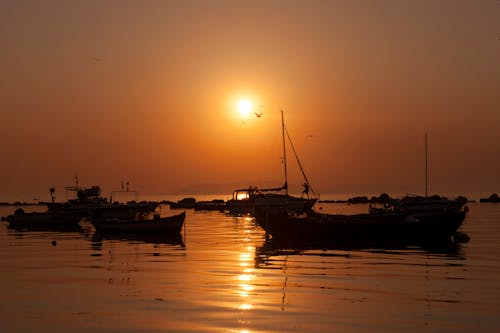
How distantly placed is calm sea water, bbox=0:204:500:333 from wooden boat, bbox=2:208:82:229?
36.8 metres

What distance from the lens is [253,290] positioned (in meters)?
23.1

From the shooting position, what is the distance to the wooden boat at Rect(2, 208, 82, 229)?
75.8 m

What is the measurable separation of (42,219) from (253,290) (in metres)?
60.6

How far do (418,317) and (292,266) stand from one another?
13621mm

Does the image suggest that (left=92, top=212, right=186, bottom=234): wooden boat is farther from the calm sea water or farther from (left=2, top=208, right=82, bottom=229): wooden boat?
(left=2, top=208, right=82, bottom=229): wooden boat

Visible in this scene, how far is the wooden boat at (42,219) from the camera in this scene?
75.8 m

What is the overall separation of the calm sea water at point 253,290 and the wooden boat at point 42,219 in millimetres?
36761

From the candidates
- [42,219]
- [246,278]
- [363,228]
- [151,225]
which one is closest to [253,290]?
[246,278]

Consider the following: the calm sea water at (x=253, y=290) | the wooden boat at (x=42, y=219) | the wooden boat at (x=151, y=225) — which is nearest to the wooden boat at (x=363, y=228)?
the calm sea water at (x=253, y=290)

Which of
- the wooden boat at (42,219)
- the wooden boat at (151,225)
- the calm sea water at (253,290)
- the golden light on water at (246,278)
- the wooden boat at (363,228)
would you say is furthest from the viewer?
the wooden boat at (42,219)

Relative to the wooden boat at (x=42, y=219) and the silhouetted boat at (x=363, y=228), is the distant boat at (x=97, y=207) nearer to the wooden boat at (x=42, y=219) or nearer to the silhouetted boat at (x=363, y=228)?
the wooden boat at (x=42, y=219)

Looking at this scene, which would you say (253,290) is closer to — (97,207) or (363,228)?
(363,228)

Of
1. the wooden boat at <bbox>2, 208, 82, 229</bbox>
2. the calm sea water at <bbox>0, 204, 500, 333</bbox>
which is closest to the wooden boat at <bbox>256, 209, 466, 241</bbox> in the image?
the calm sea water at <bbox>0, 204, 500, 333</bbox>

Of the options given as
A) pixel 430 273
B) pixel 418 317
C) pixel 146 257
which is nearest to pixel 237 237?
pixel 146 257
